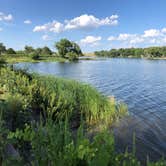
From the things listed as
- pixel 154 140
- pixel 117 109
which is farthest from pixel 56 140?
pixel 117 109

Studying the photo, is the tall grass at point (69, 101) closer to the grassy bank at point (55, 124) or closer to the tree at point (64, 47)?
the grassy bank at point (55, 124)

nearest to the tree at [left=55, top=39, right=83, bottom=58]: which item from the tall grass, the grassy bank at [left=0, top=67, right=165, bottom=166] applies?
the grassy bank at [left=0, top=67, right=165, bottom=166]

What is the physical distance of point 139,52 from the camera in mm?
130750

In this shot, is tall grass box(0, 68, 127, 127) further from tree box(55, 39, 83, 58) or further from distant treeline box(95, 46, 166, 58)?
distant treeline box(95, 46, 166, 58)

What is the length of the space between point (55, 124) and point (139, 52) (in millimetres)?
131412

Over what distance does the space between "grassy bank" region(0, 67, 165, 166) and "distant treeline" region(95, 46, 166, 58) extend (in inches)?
4315

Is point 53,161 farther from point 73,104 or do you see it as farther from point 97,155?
point 73,104

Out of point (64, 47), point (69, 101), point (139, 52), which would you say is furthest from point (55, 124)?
point (139, 52)

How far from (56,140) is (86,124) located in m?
7.34

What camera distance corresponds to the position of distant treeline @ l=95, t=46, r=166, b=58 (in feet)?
374

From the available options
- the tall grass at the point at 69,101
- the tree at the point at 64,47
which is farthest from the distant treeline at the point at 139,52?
the tall grass at the point at 69,101

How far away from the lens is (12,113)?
20.1 feet

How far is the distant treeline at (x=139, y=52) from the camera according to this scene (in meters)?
114

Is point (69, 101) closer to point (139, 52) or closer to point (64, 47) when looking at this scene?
point (64, 47)
